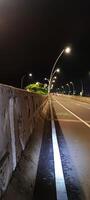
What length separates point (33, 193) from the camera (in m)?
5.84

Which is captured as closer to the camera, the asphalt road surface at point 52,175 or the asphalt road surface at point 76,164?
the asphalt road surface at point 52,175

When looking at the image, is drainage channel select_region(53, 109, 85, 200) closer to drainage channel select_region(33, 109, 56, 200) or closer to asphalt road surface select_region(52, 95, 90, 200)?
asphalt road surface select_region(52, 95, 90, 200)

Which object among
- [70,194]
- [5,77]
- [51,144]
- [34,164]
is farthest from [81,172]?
[5,77]

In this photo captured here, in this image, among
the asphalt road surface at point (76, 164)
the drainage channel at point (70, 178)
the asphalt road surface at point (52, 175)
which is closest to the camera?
the asphalt road surface at point (52, 175)

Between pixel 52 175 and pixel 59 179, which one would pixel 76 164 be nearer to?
pixel 52 175

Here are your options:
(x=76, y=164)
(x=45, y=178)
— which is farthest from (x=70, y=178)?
(x=76, y=164)

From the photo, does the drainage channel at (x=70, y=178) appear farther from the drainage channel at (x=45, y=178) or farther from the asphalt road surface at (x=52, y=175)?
the drainage channel at (x=45, y=178)

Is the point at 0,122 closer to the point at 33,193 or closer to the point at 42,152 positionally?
the point at 33,193

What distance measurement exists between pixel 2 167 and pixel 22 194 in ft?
2.05

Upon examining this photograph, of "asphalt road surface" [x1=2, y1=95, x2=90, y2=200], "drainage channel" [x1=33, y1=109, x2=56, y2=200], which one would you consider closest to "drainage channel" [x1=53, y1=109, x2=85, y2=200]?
"asphalt road surface" [x1=2, y1=95, x2=90, y2=200]

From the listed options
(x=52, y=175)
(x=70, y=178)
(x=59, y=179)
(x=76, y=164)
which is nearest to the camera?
(x=59, y=179)

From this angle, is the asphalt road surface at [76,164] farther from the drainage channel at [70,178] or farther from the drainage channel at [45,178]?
the drainage channel at [45,178]

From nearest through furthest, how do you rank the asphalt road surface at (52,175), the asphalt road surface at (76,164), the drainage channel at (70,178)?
the asphalt road surface at (52,175) < the drainage channel at (70,178) < the asphalt road surface at (76,164)

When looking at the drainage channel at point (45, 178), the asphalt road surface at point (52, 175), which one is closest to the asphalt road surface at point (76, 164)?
the asphalt road surface at point (52, 175)
